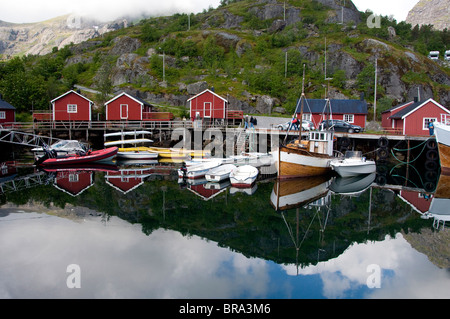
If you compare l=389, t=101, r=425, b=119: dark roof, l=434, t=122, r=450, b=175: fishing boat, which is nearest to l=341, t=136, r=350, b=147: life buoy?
l=389, t=101, r=425, b=119: dark roof

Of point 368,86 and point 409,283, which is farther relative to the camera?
point 368,86

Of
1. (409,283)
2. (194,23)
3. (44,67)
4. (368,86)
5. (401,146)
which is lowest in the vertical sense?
(409,283)

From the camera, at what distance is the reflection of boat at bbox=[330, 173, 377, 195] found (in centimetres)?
2425

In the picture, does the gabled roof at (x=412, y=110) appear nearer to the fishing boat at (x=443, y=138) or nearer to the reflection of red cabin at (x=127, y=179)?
the fishing boat at (x=443, y=138)

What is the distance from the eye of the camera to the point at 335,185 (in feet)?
86.3

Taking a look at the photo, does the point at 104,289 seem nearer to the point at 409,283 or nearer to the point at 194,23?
the point at 409,283

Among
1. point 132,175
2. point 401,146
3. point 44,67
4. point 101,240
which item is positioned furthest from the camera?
point 44,67

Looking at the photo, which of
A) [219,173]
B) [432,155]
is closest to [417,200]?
[219,173]

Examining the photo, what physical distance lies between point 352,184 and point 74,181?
20017 millimetres

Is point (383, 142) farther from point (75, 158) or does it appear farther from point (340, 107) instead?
point (75, 158)

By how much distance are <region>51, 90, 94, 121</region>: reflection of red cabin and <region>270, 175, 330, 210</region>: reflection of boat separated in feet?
97.4

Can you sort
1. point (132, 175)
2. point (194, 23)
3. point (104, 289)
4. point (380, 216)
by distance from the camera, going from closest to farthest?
point (104, 289), point (380, 216), point (132, 175), point (194, 23)

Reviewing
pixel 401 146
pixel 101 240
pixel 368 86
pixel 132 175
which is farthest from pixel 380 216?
pixel 368 86

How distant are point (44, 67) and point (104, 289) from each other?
8388 cm
